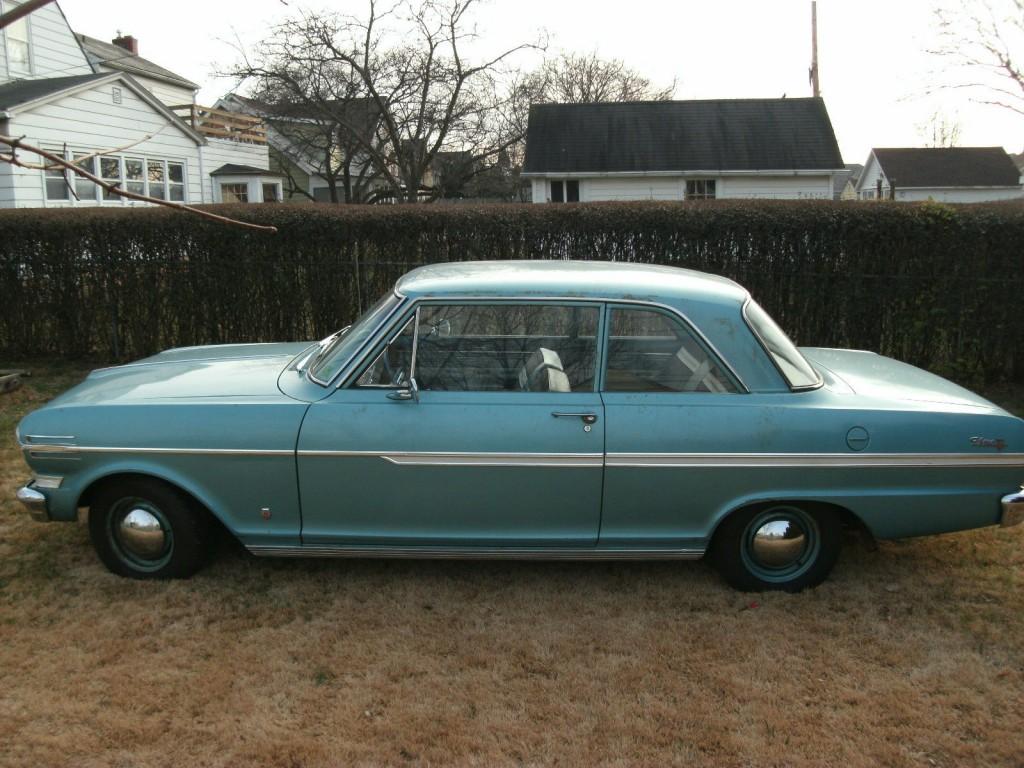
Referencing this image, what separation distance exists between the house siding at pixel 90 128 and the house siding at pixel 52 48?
259 cm

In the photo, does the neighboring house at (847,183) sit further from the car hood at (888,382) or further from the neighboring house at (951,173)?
the car hood at (888,382)

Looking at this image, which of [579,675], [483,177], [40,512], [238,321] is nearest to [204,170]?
[483,177]

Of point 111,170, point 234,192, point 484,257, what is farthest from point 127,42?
point 484,257

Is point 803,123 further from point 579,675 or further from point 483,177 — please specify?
point 579,675

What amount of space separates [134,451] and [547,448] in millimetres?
1976

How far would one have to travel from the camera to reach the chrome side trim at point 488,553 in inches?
163

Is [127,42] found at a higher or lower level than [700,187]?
higher

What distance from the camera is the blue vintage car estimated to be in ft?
13.2

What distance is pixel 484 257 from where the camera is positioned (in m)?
9.18

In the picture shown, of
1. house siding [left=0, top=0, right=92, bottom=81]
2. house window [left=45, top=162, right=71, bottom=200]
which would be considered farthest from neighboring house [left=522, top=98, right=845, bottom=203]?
house window [left=45, top=162, right=71, bottom=200]

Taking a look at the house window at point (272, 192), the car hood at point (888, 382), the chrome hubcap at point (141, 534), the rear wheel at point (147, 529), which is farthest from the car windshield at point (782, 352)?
the house window at point (272, 192)

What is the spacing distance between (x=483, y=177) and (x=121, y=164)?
51.4 ft

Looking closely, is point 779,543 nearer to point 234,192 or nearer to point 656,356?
point 656,356

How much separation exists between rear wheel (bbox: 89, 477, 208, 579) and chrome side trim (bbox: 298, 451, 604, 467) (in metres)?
0.85
